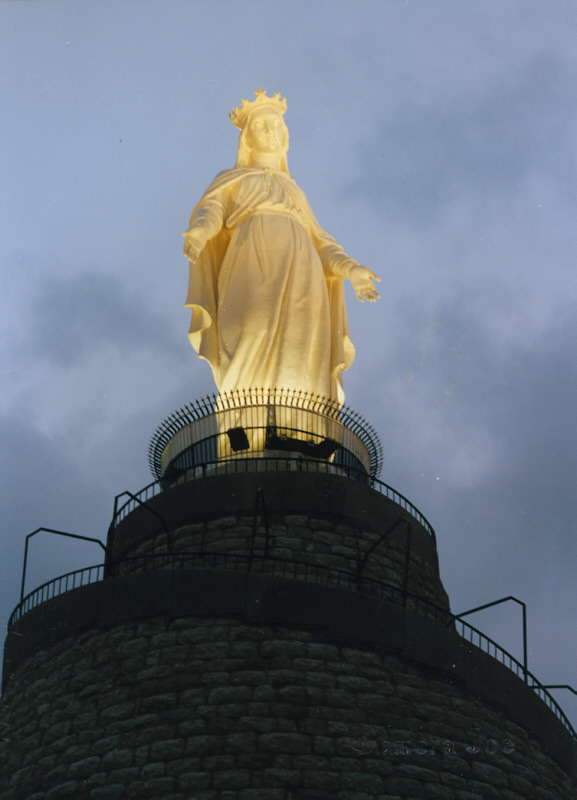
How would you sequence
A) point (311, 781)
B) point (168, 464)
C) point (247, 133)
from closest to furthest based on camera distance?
point (311, 781), point (168, 464), point (247, 133)

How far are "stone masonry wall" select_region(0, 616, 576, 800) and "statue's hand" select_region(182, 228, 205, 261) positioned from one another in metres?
7.24

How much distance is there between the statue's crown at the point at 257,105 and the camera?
2541 cm

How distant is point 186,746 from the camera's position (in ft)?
50.3

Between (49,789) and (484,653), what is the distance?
246 inches

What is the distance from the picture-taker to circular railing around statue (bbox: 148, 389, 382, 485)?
20438mm

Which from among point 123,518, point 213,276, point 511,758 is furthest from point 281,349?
point 511,758

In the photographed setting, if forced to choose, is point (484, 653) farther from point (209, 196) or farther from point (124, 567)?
point (209, 196)

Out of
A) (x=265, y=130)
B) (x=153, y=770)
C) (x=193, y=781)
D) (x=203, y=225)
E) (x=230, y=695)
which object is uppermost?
(x=265, y=130)

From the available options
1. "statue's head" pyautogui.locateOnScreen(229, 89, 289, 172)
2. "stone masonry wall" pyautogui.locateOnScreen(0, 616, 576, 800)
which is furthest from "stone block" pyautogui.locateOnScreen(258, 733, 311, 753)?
"statue's head" pyautogui.locateOnScreen(229, 89, 289, 172)

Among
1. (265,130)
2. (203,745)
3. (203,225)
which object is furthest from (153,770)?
(265,130)

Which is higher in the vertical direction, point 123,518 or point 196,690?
point 123,518

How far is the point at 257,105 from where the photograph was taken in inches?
1001

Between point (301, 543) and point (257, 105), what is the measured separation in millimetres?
10646

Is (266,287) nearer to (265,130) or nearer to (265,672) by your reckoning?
(265,130)
